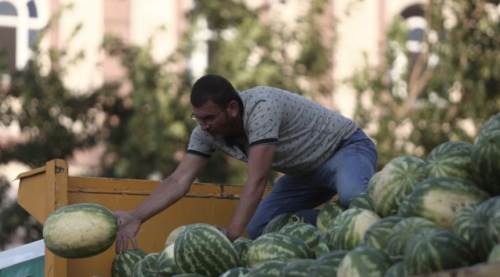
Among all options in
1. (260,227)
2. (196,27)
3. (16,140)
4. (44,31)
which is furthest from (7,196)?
(260,227)

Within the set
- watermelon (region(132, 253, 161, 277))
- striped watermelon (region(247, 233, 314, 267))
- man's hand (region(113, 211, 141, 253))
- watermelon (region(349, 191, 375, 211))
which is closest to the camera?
striped watermelon (region(247, 233, 314, 267))

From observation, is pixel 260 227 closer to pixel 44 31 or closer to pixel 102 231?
pixel 102 231

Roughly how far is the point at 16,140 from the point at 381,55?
485 centimetres

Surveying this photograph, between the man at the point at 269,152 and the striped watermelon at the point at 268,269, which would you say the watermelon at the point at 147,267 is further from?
the striped watermelon at the point at 268,269

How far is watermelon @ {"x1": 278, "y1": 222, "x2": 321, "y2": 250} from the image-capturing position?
5746 millimetres

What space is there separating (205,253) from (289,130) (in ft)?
6.23

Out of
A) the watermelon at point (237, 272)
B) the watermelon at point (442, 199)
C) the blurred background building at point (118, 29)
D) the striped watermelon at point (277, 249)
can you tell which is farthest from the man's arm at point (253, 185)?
the blurred background building at point (118, 29)

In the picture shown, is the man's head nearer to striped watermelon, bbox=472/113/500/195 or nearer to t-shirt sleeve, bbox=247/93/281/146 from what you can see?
t-shirt sleeve, bbox=247/93/281/146

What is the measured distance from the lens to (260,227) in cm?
754

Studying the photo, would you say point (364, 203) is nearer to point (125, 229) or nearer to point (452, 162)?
point (452, 162)

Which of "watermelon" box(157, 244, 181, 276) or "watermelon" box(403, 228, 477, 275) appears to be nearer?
"watermelon" box(403, 228, 477, 275)

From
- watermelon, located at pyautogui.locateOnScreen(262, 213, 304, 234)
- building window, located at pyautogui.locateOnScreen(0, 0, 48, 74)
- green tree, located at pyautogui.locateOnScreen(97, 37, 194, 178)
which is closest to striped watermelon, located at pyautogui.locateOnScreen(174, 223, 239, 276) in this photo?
watermelon, located at pyautogui.locateOnScreen(262, 213, 304, 234)

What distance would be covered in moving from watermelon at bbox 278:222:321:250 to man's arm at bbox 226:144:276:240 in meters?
0.64

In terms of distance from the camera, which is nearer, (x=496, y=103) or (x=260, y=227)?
(x=260, y=227)
